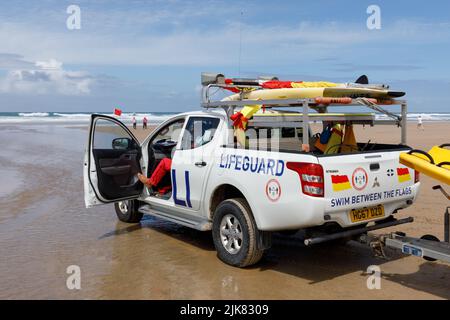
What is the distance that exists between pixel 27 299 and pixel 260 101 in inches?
125

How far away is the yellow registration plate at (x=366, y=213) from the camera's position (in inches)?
201

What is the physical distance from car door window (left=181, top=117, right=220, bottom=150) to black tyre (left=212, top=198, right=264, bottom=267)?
0.95 meters

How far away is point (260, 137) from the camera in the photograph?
6227 millimetres

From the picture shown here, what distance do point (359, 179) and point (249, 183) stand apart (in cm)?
117

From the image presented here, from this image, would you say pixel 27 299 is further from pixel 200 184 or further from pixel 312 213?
pixel 312 213

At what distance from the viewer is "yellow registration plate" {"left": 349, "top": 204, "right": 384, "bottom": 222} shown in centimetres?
511

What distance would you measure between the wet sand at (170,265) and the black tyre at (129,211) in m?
0.13

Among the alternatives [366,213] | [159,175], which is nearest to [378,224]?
[366,213]

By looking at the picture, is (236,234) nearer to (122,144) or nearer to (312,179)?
(312,179)

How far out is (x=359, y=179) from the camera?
5.02 meters

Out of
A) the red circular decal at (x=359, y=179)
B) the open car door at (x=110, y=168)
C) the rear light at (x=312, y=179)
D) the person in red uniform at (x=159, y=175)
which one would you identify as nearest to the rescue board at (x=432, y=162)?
the red circular decal at (x=359, y=179)

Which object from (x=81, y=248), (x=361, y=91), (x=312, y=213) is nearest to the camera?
(x=312, y=213)

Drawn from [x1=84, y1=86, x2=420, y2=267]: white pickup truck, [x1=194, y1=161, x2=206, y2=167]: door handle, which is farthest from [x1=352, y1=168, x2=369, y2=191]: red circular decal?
[x1=194, y1=161, x2=206, y2=167]: door handle
